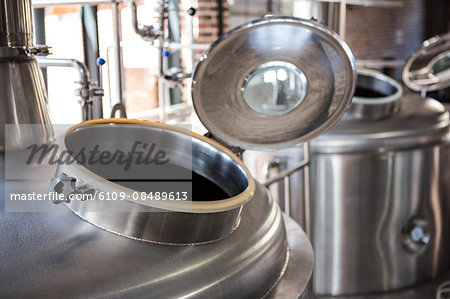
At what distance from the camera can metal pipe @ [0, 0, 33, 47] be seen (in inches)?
38.1

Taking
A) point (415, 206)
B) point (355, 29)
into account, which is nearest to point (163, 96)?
point (415, 206)

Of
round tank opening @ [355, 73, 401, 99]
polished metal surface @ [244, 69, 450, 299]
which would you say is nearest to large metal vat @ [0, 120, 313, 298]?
polished metal surface @ [244, 69, 450, 299]

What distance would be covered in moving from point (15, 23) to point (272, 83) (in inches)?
27.5

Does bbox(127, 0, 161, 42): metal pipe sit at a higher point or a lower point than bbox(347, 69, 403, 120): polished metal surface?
higher

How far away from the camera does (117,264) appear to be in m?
0.75

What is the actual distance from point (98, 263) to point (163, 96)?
96.6 inches

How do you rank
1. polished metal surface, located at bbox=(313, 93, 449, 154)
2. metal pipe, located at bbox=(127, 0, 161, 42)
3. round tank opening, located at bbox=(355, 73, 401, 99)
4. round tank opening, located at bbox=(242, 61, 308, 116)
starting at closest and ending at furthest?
round tank opening, located at bbox=(242, 61, 308, 116) < metal pipe, located at bbox=(127, 0, 161, 42) < polished metal surface, located at bbox=(313, 93, 449, 154) < round tank opening, located at bbox=(355, 73, 401, 99)

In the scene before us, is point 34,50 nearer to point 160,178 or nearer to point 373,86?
point 160,178

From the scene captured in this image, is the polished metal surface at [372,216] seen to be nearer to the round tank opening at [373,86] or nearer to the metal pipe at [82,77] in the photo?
the round tank opening at [373,86]

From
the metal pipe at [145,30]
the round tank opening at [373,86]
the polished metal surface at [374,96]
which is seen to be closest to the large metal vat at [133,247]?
the metal pipe at [145,30]

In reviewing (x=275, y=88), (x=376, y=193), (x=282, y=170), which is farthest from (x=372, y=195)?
(x=275, y=88)

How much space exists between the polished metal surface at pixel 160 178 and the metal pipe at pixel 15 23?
0.76 ft

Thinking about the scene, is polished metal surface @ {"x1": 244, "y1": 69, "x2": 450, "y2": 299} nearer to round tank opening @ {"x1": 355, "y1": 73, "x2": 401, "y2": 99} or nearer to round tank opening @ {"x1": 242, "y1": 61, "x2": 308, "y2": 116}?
round tank opening @ {"x1": 355, "y1": 73, "x2": 401, "y2": 99}

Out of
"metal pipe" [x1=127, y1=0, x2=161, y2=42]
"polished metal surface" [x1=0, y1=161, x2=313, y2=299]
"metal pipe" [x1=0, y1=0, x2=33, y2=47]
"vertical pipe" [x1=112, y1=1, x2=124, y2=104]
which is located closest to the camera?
"polished metal surface" [x1=0, y1=161, x2=313, y2=299]
